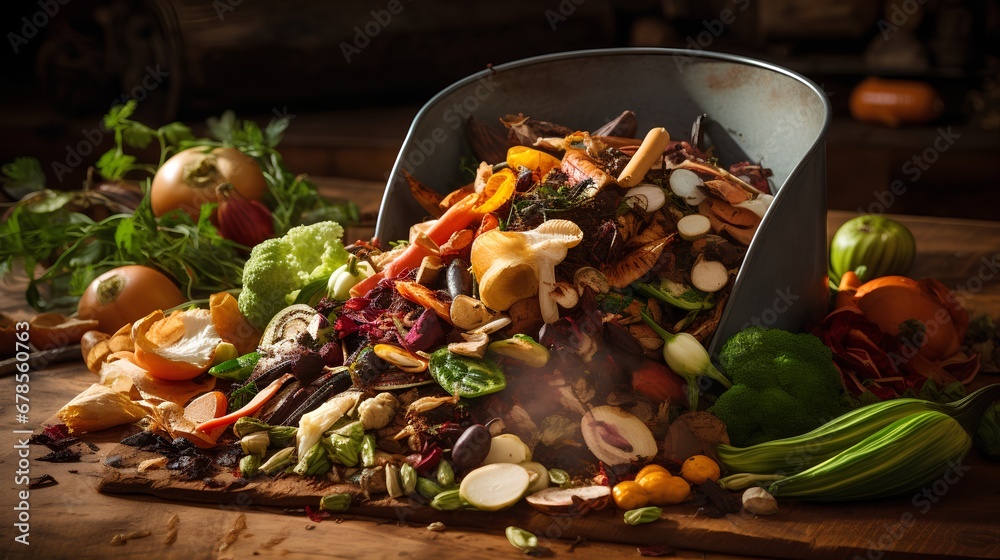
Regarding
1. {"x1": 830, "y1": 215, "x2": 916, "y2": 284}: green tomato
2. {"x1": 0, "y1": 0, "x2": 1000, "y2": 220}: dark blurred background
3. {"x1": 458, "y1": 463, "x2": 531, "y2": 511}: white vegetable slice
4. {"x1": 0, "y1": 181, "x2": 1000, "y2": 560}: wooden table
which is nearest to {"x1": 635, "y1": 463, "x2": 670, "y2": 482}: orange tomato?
{"x1": 0, "y1": 181, "x2": 1000, "y2": 560}: wooden table

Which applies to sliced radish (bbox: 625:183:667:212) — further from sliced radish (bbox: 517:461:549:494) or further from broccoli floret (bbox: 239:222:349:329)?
broccoli floret (bbox: 239:222:349:329)

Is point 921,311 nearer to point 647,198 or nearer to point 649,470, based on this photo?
point 647,198

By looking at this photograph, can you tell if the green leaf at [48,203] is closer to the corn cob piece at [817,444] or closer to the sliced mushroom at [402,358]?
the sliced mushroom at [402,358]

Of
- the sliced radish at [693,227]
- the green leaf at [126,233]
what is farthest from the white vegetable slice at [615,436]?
the green leaf at [126,233]

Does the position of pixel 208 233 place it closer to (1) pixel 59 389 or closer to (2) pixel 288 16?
(1) pixel 59 389

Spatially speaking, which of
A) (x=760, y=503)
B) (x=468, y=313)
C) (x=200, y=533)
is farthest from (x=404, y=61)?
(x=760, y=503)
